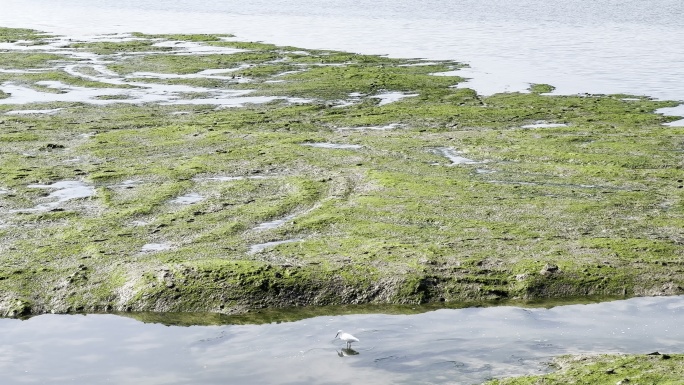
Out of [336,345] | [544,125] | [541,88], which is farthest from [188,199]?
[541,88]

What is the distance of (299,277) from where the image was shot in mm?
14523

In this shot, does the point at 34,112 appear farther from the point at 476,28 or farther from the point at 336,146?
the point at 476,28

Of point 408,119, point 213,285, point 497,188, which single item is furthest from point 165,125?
point 213,285

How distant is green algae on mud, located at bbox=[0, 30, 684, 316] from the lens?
47.5 ft

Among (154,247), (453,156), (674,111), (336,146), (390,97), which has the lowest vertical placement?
(154,247)

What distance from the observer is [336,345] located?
12500 millimetres

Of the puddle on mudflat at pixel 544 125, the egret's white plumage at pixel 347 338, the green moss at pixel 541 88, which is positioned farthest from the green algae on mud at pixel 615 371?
the green moss at pixel 541 88

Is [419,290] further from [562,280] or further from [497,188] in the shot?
[497,188]

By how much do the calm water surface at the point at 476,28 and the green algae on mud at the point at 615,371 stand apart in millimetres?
23949

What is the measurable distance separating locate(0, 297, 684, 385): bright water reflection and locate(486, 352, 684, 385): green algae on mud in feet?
1.44

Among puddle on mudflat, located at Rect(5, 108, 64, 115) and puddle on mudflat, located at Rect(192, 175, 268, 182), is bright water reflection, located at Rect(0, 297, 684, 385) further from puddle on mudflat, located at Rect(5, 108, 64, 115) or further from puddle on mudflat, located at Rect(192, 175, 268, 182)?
puddle on mudflat, located at Rect(5, 108, 64, 115)

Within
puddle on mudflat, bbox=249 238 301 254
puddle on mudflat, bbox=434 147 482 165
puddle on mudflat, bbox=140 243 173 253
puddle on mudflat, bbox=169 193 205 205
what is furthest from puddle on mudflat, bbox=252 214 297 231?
puddle on mudflat, bbox=434 147 482 165

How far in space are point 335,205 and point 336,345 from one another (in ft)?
19.8

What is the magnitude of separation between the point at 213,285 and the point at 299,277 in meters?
1.29
